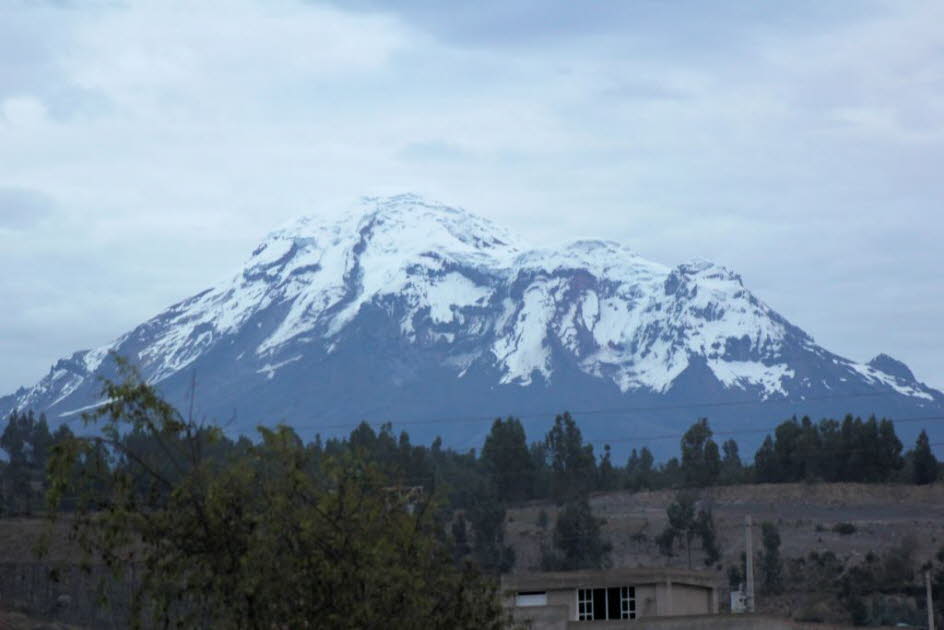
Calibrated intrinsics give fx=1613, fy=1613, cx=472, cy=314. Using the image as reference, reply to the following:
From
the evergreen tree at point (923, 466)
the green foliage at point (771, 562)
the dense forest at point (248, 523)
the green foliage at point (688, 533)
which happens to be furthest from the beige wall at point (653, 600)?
the evergreen tree at point (923, 466)

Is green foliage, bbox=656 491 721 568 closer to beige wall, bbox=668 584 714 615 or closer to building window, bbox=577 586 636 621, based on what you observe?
beige wall, bbox=668 584 714 615

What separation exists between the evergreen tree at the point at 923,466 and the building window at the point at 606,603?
419 ft

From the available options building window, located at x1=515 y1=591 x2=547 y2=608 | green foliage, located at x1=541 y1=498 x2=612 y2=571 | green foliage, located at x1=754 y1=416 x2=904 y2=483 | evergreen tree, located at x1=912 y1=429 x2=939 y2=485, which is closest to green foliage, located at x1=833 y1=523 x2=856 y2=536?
green foliage, located at x1=541 y1=498 x2=612 y2=571

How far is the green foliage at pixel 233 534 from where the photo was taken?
2722 cm

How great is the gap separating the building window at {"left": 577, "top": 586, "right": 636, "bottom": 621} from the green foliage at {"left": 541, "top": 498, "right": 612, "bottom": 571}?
277 feet

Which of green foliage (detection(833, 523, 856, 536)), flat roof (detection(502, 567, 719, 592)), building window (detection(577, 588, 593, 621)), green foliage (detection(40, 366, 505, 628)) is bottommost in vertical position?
building window (detection(577, 588, 593, 621))

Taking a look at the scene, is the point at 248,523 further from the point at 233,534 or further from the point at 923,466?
the point at 923,466

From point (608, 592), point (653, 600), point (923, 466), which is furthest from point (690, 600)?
point (923, 466)

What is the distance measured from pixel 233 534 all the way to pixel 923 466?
553 ft

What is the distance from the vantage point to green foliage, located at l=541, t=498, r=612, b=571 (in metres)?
150

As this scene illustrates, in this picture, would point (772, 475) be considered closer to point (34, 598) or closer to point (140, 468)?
point (34, 598)

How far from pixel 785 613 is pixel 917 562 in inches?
1042

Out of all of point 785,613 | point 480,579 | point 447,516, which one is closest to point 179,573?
point 480,579

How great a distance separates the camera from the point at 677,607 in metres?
63.7
